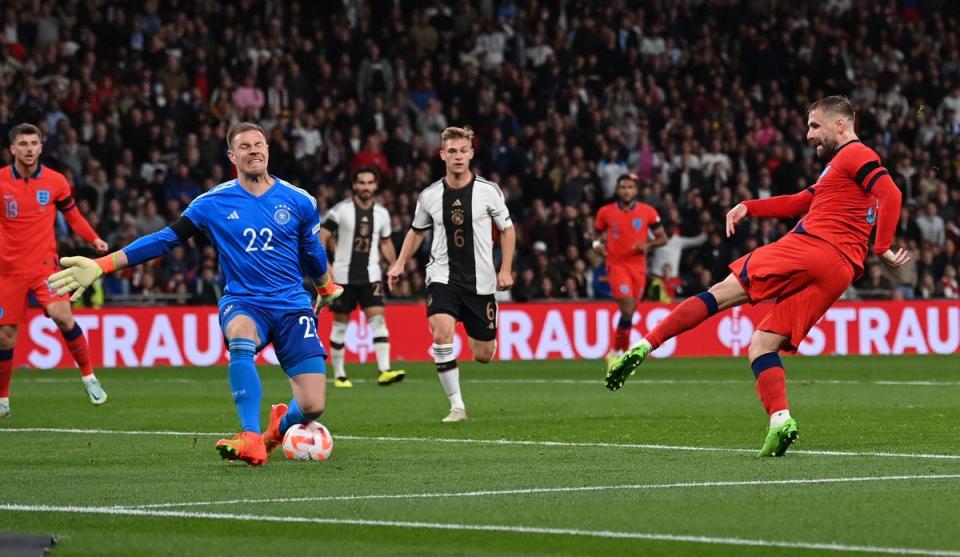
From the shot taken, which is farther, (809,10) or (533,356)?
(809,10)

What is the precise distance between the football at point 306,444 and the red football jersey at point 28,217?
5.74m

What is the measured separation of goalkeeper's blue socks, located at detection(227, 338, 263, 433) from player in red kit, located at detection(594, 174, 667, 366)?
477 inches

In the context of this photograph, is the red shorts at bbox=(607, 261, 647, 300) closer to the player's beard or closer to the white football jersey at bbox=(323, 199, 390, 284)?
the white football jersey at bbox=(323, 199, 390, 284)

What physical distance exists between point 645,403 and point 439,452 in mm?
5232

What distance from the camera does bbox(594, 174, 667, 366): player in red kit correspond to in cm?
2222

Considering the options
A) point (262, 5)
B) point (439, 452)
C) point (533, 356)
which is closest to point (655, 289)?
point (533, 356)

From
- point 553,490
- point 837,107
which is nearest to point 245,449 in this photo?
point 553,490

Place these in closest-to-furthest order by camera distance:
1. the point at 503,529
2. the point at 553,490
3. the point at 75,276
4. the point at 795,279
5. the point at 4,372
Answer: the point at 503,529, the point at 553,490, the point at 75,276, the point at 795,279, the point at 4,372

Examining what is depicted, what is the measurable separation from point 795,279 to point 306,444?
318 cm

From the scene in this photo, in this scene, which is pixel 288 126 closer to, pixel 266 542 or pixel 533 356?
pixel 533 356

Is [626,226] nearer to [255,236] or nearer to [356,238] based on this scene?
[356,238]

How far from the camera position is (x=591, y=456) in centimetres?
1059

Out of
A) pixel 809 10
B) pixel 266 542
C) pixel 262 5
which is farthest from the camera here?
pixel 809 10

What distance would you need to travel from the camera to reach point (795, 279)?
10.3m
